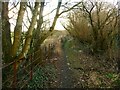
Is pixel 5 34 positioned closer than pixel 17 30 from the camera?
No

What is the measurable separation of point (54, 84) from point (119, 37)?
19.9ft

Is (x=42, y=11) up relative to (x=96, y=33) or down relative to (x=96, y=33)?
up

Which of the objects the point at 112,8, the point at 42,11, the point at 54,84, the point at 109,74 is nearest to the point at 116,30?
the point at 112,8

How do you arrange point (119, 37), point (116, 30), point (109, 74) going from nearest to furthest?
point (109, 74), point (119, 37), point (116, 30)

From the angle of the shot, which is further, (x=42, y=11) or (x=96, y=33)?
(x=96, y=33)

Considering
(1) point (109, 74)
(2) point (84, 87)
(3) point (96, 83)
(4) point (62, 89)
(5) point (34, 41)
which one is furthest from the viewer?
(1) point (109, 74)

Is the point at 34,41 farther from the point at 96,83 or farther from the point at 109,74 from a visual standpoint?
the point at 109,74

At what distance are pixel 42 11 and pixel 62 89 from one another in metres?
3.26

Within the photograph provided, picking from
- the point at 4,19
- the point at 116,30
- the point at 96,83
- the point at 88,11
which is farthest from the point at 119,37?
the point at 4,19

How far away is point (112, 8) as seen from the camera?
1428 cm

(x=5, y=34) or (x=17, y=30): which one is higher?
(x=17, y=30)

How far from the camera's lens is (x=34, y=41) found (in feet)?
29.8

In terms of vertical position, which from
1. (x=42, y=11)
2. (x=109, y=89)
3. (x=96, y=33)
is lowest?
(x=109, y=89)

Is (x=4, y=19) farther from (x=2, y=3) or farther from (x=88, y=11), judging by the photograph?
(x=88, y=11)
